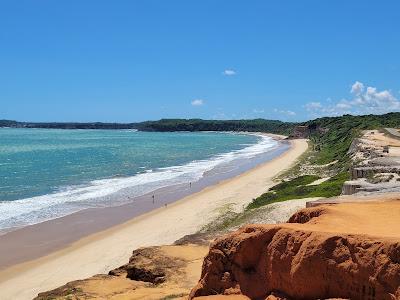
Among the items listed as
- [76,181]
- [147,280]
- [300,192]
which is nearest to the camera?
[147,280]

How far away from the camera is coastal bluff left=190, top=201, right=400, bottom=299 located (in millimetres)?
8125

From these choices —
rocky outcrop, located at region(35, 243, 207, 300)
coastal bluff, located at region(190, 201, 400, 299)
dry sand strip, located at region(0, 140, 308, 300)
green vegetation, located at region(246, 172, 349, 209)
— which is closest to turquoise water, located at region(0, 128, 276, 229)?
dry sand strip, located at region(0, 140, 308, 300)

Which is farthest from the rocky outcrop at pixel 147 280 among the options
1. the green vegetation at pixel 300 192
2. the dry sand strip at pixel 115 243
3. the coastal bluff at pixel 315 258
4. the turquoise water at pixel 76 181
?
the turquoise water at pixel 76 181

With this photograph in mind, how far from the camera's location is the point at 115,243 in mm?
24344

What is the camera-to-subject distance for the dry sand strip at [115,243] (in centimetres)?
1930

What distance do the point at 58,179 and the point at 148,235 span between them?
81.4 ft

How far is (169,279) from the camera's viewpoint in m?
Result: 14.0

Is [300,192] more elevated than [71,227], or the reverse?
[300,192]

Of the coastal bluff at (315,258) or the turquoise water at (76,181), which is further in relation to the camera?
the turquoise water at (76,181)

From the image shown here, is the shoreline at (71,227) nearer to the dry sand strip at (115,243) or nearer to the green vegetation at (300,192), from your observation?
the dry sand strip at (115,243)

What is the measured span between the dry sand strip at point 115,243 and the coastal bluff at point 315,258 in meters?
9.86

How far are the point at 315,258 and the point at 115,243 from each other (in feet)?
55.4

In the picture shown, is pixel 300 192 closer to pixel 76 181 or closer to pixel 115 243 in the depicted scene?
pixel 115 243

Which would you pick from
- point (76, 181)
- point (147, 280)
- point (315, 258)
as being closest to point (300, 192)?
point (147, 280)
